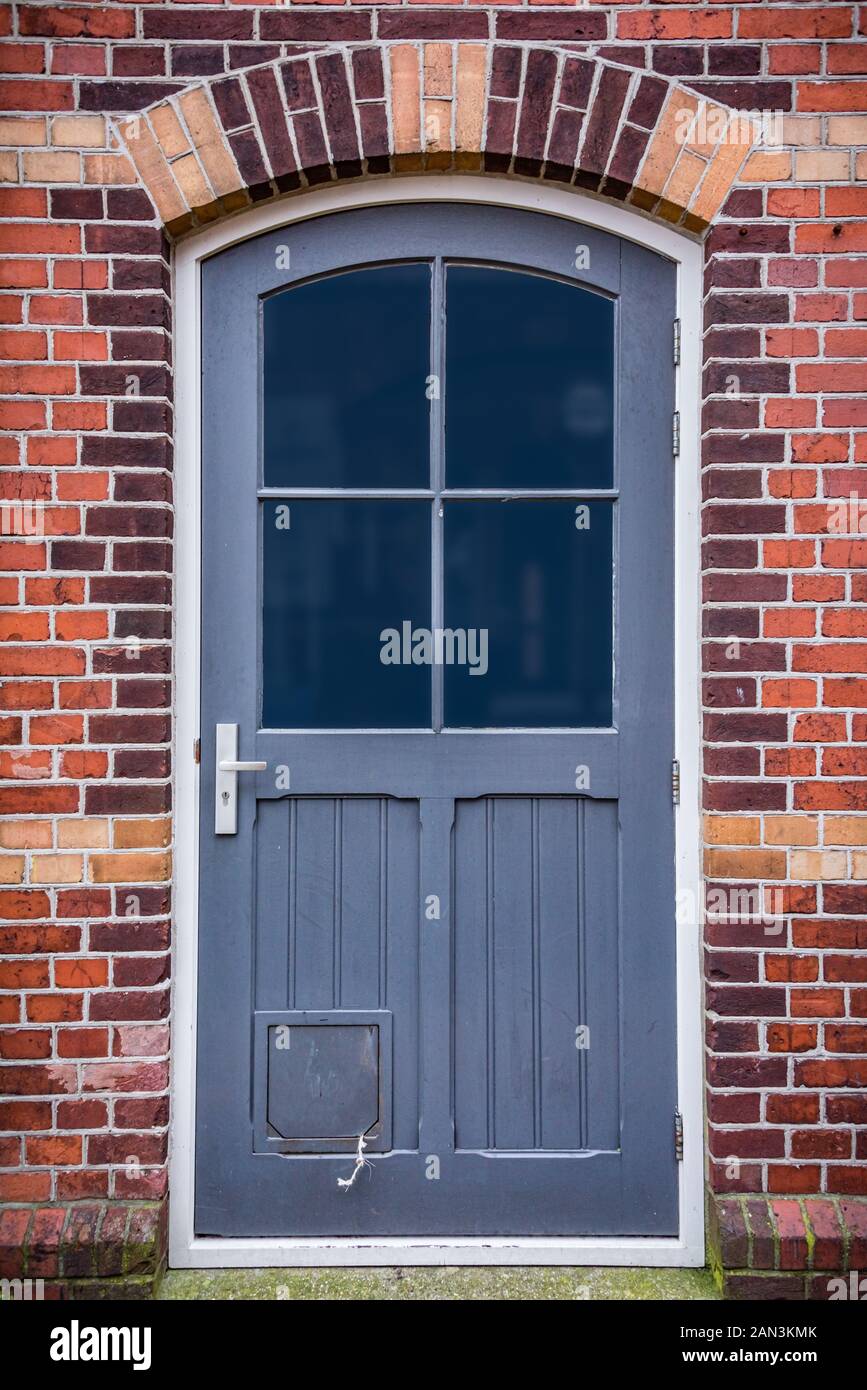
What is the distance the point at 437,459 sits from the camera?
8.33ft

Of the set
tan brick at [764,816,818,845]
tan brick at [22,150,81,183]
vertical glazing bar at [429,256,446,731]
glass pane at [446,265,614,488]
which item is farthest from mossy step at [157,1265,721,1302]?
tan brick at [22,150,81,183]

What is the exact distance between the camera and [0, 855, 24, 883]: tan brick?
95.7 inches

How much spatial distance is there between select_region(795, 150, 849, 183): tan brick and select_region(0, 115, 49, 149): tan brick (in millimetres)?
1900

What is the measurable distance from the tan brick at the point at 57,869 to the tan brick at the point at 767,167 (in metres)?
2.42

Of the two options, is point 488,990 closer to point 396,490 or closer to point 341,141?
point 396,490

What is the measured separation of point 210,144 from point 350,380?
66cm

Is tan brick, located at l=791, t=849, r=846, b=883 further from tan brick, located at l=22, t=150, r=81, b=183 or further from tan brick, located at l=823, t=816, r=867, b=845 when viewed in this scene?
tan brick, located at l=22, t=150, r=81, b=183

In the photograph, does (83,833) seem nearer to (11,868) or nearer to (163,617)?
(11,868)

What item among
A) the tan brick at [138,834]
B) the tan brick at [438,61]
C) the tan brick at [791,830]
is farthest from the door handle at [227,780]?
the tan brick at [438,61]

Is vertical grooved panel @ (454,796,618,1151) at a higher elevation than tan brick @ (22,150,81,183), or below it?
below

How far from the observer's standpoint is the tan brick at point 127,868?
2443 mm

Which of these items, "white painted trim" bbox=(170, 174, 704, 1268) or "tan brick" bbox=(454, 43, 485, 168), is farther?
"white painted trim" bbox=(170, 174, 704, 1268)

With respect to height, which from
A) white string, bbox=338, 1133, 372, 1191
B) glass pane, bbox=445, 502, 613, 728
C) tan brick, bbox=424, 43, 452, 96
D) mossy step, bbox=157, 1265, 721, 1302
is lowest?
mossy step, bbox=157, 1265, 721, 1302

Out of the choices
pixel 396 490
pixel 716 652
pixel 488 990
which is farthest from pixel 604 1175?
pixel 396 490
